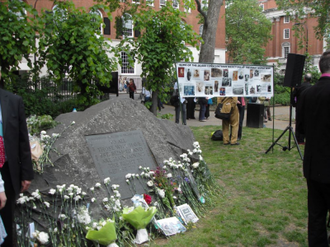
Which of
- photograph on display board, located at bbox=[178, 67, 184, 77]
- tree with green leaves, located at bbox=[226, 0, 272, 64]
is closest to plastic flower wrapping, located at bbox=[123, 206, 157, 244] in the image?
photograph on display board, located at bbox=[178, 67, 184, 77]

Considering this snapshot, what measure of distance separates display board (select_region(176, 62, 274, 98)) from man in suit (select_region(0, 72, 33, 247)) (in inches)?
197

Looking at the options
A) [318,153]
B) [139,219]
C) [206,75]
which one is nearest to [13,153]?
[139,219]

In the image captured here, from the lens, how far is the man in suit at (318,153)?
3135 millimetres

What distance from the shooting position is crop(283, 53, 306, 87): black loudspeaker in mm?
7426

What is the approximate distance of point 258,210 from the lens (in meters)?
4.97

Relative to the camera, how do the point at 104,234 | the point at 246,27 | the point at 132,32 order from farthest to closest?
the point at 246,27 → the point at 132,32 → the point at 104,234

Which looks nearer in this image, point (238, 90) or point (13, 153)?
point (13, 153)

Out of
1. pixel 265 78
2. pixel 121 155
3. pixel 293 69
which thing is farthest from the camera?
pixel 265 78

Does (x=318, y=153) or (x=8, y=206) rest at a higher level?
(x=318, y=153)

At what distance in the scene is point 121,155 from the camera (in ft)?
15.8

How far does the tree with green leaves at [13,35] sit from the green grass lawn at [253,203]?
4.82m

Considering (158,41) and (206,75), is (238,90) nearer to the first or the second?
(206,75)

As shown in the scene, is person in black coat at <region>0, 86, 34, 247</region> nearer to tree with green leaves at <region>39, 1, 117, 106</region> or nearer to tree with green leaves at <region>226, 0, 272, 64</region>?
tree with green leaves at <region>39, 1, 117, 106</region>

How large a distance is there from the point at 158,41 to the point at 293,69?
356 centimetres
